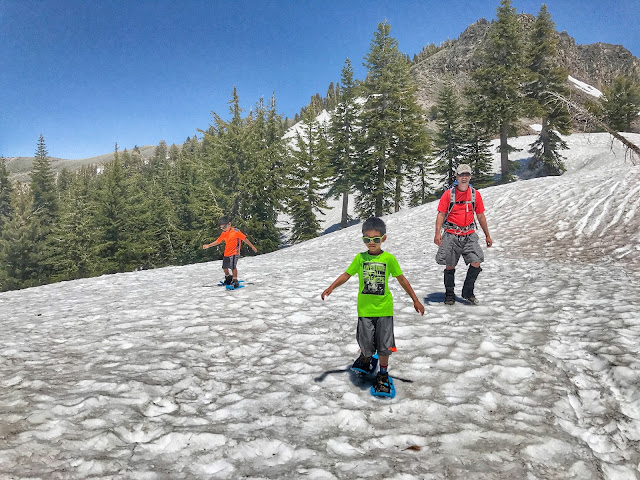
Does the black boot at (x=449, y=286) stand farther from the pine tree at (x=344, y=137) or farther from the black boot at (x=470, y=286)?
the pine tree at (x=344, y=137)

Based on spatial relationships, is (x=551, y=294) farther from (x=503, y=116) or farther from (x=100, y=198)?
(x=100, y=198)

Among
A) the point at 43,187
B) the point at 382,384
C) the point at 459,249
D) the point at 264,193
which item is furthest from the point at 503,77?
the point at 43,187

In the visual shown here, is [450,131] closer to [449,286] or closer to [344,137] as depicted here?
[344,137]

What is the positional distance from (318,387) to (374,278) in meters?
1.32

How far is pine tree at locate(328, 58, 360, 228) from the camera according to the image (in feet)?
102

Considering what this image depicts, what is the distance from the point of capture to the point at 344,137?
105ft

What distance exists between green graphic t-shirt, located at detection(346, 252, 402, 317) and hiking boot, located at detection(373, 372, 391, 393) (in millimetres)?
618

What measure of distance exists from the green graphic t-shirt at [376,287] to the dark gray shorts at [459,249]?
2856 millimetres

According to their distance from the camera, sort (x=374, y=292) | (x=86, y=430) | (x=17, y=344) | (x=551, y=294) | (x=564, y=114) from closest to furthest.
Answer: (x=86, y=430)
(x=374, y=292)
(x=17, y=344)
(x=551, y=294)
(x=564, y=114)

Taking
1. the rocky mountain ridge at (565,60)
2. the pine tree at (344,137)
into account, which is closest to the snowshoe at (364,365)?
the pine tree at (344,137)

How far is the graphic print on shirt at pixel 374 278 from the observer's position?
3.57 metres

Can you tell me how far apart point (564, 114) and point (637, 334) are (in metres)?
30.9

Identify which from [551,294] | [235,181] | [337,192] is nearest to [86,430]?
[551,294]

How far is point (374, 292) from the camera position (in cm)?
358
